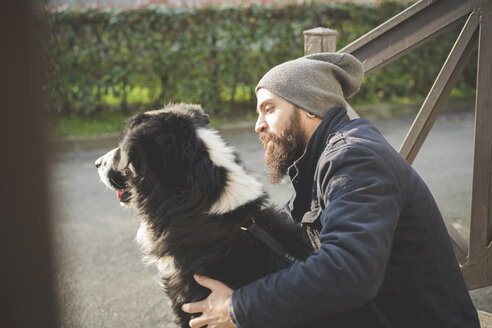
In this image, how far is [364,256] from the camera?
1.45 metres

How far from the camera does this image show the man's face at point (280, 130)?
207 centimetres

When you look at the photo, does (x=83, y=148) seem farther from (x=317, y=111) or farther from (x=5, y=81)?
(x=5, y=81)

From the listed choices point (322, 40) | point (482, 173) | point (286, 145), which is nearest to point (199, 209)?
point (286, 145)

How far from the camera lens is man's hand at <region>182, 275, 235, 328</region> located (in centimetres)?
171

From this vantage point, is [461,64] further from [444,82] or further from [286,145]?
[286,145]

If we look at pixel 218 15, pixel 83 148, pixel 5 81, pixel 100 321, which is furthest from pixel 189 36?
pixel 5 81

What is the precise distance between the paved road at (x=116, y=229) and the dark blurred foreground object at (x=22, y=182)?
5 cm

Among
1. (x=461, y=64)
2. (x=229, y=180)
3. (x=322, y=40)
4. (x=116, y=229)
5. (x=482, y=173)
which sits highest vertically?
(x=322, y=40)

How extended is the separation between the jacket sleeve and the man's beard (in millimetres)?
427

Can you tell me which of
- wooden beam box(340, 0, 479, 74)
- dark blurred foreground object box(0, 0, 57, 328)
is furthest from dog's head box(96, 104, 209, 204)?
wooden beam box(340, 0, 479, 74)

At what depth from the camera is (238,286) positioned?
5.96 ft

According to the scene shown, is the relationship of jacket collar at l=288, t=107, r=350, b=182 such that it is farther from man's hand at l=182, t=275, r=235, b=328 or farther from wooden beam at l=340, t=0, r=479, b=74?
wooden beam at l=340, t=0, r=479, b=74

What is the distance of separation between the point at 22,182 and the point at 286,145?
131 cm

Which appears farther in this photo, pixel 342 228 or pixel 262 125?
pixel 262 125
